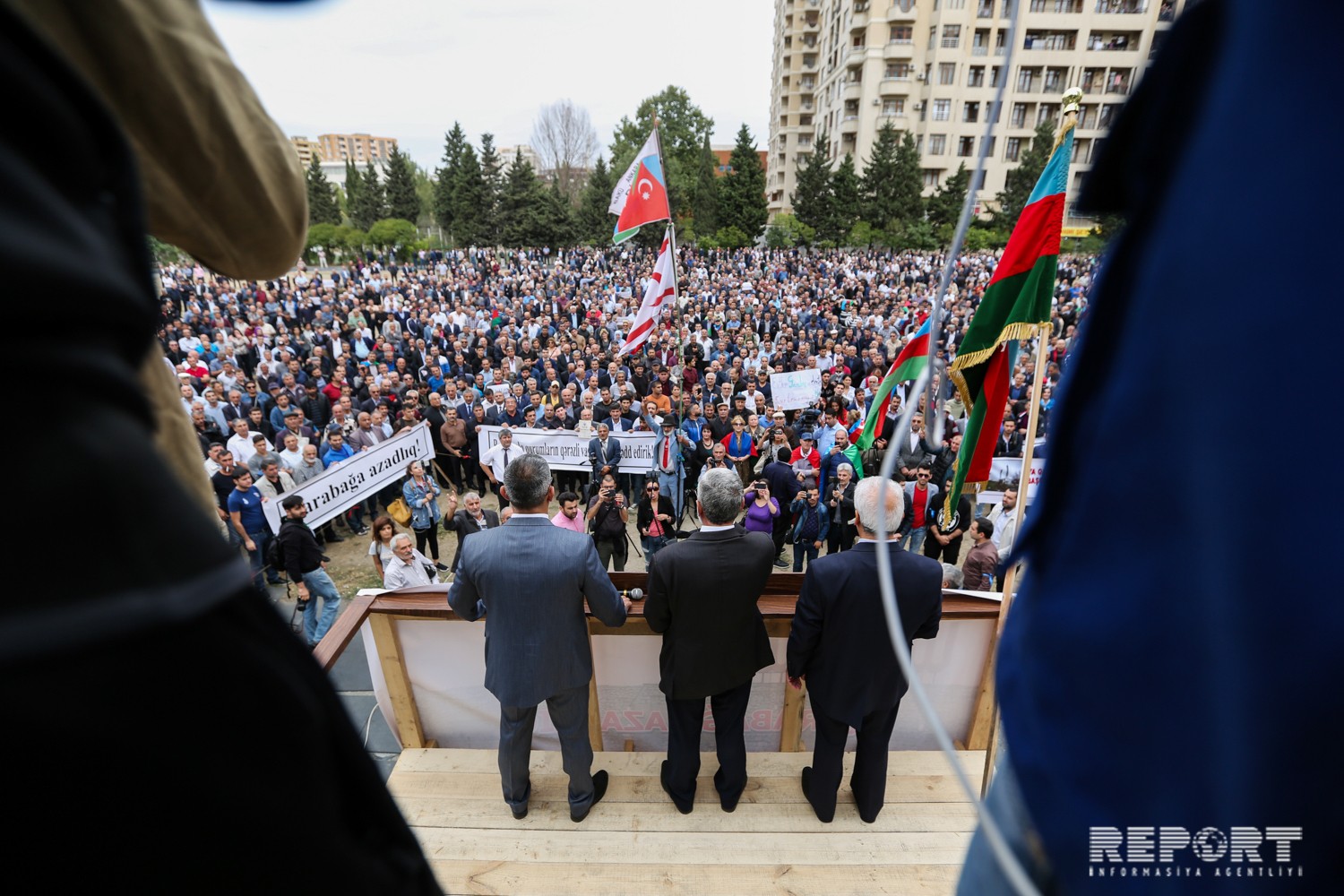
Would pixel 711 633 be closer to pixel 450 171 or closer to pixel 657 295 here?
pixel 657 295

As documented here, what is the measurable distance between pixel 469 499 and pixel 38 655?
23.6 ft

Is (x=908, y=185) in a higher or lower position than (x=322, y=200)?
lower

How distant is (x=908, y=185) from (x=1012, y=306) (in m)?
52.2

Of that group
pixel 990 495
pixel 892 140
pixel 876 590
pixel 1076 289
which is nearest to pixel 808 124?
pixel 892 140

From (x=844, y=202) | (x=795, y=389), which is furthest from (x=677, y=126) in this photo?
(x=795, y=389)

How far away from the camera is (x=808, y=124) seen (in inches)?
2660

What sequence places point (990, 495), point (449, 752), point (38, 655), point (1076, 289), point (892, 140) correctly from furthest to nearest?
1. point (892, 140)
2. point (1076, 289)
3. point (990, 495)
4. point (449, 752)
5. point (38, 655)

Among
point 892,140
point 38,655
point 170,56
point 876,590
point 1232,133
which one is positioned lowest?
point 876,590

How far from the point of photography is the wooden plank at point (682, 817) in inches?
124

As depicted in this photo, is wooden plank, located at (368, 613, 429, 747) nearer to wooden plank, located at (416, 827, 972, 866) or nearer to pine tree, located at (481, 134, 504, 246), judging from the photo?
wooden plank, located at (416, 827, 972, 866)

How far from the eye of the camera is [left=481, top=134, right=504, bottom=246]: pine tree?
54.0 metres

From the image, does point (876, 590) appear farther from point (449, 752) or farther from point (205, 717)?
point (205, 717)

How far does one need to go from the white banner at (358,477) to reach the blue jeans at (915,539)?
7.18 meters

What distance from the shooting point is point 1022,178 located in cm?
4706
